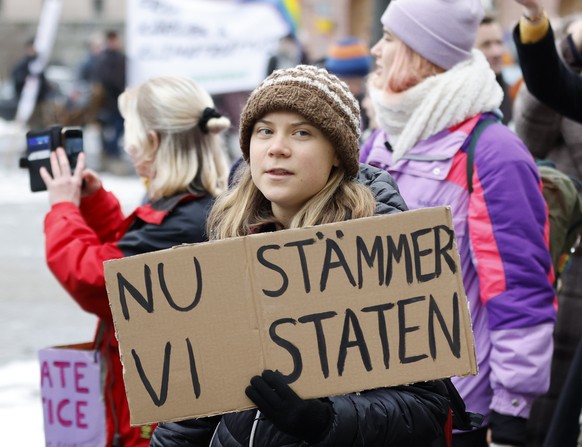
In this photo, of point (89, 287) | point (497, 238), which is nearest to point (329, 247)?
point (497, 238)

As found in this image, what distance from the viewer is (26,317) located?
757cm

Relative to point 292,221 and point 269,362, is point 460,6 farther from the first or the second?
point 269,362

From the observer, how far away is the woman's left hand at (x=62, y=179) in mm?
3444

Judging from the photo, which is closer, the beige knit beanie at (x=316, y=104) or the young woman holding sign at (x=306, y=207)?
the young woman holding sign at (x=306, y=207)

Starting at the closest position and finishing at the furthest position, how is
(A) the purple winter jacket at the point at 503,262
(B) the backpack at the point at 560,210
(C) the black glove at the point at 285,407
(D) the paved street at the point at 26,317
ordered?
(C) the black glove at the point at 285,407 < (A) the purple winter jacket at the point at 503,262 < (B) the backpack at the point at 560,210 < (D) the paved street at the point at 26,317

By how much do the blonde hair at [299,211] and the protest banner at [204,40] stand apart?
23.5 feet

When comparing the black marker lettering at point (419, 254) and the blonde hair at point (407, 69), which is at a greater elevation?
the blonde hair at point (407, 69)

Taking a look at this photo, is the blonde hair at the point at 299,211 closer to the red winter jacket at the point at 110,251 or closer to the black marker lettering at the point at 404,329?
the black marker lettering at the point at 404,329

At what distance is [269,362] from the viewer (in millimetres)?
2064

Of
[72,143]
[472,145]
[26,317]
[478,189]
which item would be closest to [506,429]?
[478,189]

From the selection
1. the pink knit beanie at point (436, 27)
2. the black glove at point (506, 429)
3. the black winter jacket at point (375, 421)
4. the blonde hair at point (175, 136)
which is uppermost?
the pink knit beanie at point (436, 27)

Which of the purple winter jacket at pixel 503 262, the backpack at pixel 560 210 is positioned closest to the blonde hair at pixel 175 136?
the purple winter jacket at pixel 503 262

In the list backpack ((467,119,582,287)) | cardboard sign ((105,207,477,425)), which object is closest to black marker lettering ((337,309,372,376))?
cardboard sign ((105,207,477,425))

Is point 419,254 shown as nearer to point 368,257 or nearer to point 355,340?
point 368,257
